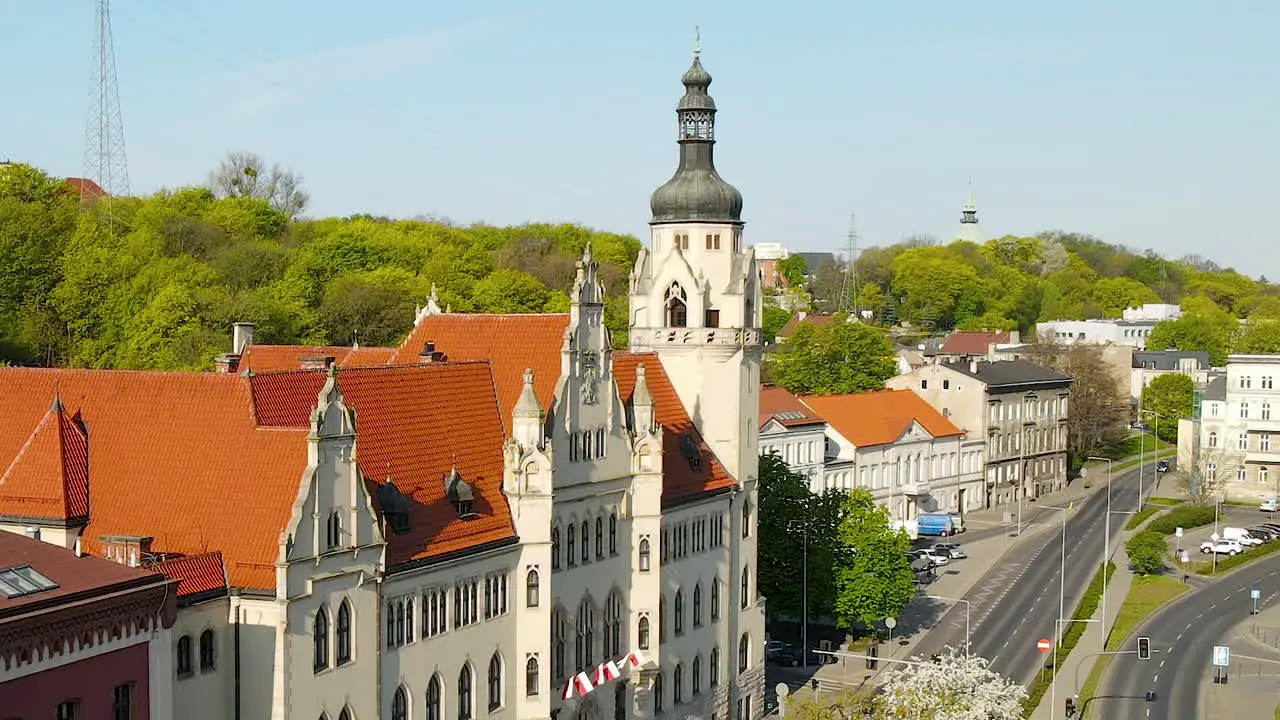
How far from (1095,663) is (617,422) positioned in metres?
36.9

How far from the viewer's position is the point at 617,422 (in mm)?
65062

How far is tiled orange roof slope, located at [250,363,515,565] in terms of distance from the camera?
52.1m

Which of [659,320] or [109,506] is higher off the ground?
[659,320]

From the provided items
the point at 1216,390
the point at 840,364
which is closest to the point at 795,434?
the point at 840,364

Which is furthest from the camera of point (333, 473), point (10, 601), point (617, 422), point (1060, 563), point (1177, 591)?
point (1060, 563)

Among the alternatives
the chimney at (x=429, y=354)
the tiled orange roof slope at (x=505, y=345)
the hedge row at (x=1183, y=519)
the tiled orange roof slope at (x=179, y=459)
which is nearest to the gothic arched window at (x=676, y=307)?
the tiled orange roof slope at (x=505, y=345)

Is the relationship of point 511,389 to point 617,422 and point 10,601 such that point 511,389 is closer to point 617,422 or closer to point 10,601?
point 617,422

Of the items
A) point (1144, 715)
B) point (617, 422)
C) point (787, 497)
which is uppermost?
point (617, 422)

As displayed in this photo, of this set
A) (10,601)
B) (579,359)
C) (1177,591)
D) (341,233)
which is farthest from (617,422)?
(341,233)

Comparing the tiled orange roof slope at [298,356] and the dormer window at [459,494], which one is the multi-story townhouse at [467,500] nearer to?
the dormer window at [459,494]

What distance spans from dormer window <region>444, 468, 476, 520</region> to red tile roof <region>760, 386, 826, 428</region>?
61567mm

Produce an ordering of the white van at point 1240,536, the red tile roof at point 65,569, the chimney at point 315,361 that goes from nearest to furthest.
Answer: the red tile roof at point 65,569 < the chimney at point 315,361 < the white van at point 1240,536

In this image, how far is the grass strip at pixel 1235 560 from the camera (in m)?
114

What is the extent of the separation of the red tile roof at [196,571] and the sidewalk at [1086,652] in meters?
44.7
